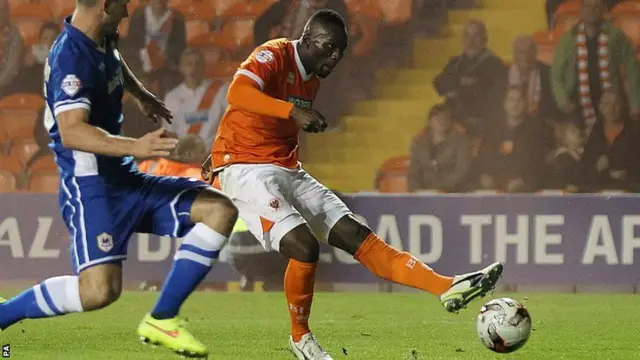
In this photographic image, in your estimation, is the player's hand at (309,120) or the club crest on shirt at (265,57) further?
the club crest on shirt at (265,57)

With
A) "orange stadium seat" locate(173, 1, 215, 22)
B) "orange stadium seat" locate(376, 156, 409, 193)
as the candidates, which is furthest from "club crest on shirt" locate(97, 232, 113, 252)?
"orange stadium seat" locate(173, 1, 215, 22)

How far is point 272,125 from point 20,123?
6888 mm

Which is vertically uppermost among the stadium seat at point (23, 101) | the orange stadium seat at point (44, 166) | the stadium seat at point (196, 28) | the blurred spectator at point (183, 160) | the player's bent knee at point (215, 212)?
the stadium seat at point (196, 28)

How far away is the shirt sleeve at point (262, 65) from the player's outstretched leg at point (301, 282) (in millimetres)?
801

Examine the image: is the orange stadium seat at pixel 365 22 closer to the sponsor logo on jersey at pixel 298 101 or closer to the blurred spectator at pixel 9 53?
the blurred spectator at pixel 9 53

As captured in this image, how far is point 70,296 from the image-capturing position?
5914mm

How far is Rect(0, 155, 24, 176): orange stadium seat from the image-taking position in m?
12.9

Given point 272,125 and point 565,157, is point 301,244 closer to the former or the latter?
point 272,125

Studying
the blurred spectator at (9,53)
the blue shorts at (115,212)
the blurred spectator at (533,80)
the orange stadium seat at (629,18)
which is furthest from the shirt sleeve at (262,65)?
the blurred spectator at (9,53)

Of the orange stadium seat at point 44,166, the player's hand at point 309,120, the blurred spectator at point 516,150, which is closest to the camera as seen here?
Result: the player's hand at point 309,120

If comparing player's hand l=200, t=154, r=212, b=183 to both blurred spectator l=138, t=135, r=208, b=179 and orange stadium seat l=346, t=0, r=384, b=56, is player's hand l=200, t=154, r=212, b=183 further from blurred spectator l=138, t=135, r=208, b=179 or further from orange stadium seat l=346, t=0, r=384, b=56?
orange stadium seat l=346, t=0, r=384, b=56

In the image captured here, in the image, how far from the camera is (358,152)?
1311 cm

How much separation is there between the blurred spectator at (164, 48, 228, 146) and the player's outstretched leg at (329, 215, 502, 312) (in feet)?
19.5

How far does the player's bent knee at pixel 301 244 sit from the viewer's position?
6.43 m
